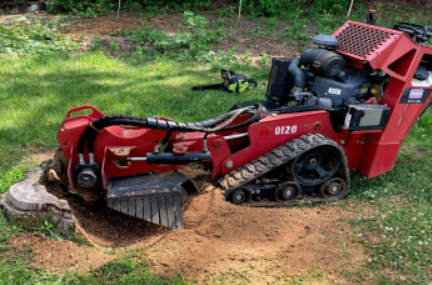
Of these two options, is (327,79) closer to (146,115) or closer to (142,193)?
(142,193)

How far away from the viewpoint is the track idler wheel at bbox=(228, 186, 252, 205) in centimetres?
458

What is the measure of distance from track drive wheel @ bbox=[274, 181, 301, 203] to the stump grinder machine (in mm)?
12

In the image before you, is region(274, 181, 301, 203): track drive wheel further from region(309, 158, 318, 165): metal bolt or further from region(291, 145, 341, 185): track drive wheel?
region(309, 158, 318, 165): metal bolt

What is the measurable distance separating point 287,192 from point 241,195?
0.53 metres

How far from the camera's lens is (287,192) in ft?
15.6

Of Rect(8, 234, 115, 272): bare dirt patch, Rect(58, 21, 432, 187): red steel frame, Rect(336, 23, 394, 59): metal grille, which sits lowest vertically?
Rect(8, 234, 115, 272): bare dirt patch

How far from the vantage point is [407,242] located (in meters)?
4.21

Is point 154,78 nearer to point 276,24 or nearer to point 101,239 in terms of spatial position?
point 101,239

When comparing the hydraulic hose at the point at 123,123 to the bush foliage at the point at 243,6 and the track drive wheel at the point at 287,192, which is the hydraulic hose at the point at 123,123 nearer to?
the track drive wheel at the point at 287,192

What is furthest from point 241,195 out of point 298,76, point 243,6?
point 243,6

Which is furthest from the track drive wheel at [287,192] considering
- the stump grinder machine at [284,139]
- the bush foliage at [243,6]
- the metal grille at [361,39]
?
the bush foliage at [243,6]

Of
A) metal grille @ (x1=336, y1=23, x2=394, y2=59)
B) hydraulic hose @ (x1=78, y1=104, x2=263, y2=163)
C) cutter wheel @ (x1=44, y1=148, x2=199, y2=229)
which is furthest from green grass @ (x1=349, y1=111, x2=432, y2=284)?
hydraulic hose @ (x1=78, y1=104, x2=263, y2=163)

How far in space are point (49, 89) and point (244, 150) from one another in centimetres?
456

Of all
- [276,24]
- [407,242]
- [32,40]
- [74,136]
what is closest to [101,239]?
[74,136]
